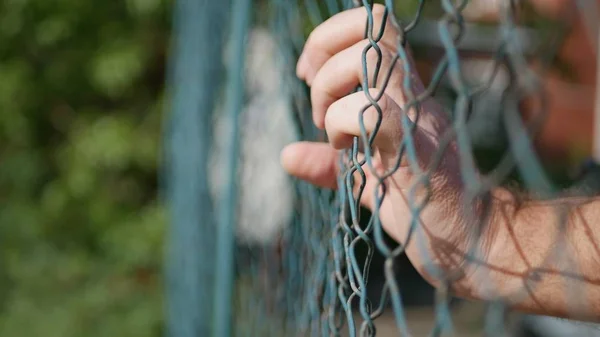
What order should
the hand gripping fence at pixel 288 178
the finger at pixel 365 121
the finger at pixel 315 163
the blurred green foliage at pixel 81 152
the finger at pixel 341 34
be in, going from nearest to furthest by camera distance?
1. the hand gripping fence at pixel 288 178
2. the finger at pixel 365 121
3. the finger at pixel 341 34
4. the finger at pixel 315 163
5. the blurred green foliage at pixel 81 152

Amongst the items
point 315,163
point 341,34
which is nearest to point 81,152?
point 315,163

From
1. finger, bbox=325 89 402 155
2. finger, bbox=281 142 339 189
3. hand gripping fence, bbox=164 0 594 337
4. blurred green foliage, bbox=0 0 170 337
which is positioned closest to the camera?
hand gripping fence, bbox=164 0 594 337

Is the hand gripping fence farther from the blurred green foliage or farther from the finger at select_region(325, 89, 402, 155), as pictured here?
the blurred green foliage

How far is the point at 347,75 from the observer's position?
2.82ft

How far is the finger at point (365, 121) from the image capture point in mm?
760

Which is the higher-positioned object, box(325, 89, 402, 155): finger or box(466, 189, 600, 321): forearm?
box(325, 89, 402, 155): finger

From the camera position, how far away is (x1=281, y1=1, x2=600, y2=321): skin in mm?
810

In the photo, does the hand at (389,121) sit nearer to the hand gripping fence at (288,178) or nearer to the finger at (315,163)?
the hand gripping fence at (288,178)

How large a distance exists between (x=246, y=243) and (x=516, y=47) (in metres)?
2.23

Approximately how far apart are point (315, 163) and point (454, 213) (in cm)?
30

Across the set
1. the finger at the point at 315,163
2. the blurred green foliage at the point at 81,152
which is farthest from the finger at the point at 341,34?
the blurred green foliage at the point at 81,152

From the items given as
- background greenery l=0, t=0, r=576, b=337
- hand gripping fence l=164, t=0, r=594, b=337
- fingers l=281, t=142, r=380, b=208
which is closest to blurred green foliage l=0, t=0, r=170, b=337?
background greenery l=0, t=0, r=576, b=337

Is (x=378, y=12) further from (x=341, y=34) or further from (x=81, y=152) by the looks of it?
(x=81, y=152)

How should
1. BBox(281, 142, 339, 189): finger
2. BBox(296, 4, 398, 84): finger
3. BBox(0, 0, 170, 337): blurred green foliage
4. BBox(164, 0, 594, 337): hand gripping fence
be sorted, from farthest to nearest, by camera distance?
1. BBox(0, 0, 170, 337): blurred green foliage
2. BBox(281, 142, 339, 189): finger
3. BBox(296, 4, 398, 84): finger
4. BBox(164, 0, 594, 337): hand gripping fence
